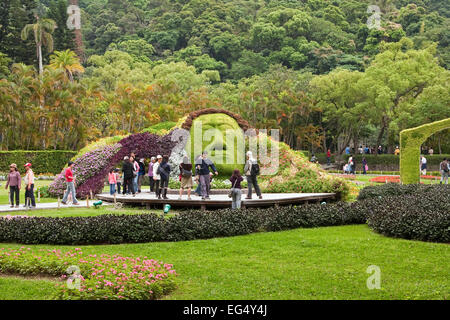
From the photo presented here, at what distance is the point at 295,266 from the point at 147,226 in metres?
4.00

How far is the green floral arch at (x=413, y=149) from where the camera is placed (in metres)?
22.9

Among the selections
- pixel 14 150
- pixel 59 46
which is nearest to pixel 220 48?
pixel 59 46

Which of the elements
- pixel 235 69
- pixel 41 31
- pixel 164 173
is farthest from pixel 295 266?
pixel 235 69

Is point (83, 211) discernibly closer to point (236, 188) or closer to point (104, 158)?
point (236, 188)

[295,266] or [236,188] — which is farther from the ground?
[236,188]

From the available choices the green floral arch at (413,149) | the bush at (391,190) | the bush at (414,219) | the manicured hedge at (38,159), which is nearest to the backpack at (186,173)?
the bush at (414,219)

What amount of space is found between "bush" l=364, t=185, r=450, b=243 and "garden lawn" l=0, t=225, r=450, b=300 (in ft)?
1.09

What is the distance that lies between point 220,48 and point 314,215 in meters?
67.1

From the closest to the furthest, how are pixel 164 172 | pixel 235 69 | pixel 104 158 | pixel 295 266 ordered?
pixel 295 266 → pixel 164 172 → pixel 104 158 → pixel 235 69

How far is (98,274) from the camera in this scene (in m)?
7.27

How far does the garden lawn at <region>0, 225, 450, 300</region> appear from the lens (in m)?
7.11

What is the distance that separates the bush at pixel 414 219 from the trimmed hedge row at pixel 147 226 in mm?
1593

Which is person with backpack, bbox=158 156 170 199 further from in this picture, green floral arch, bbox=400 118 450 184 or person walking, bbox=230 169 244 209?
green floral arch, bbox=400 118 450 184

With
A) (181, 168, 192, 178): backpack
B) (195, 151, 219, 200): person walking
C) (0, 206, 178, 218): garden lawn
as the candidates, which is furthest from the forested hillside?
(195, 151, 219, 200): person walking
